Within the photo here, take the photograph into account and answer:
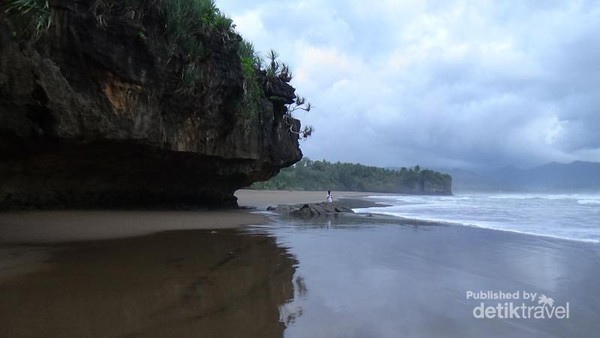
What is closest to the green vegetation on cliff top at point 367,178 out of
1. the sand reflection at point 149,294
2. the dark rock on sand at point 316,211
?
the dark rock on sand at point 316,211

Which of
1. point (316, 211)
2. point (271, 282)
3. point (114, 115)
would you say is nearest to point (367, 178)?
point (316, 211)

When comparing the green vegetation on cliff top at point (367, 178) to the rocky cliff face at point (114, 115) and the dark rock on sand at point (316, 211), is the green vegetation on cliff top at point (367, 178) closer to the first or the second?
the dark rock on sand at point (316, 211)

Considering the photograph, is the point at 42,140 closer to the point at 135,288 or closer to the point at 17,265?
the point at 17,265

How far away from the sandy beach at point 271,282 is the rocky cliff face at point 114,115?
9.41 feet

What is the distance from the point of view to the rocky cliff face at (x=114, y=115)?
433 inches

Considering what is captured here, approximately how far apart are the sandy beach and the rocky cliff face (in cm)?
287

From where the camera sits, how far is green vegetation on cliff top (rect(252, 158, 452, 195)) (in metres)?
107

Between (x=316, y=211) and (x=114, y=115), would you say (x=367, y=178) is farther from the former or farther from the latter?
(x=114, y=115)

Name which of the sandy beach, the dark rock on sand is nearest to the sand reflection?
the sandy beach

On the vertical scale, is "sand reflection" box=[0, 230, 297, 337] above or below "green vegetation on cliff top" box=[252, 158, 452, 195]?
below

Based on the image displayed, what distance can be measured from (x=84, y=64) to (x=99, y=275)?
30.6 ft

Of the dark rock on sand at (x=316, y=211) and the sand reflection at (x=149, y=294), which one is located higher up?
the dark rock on sand at (x=316, y=211)

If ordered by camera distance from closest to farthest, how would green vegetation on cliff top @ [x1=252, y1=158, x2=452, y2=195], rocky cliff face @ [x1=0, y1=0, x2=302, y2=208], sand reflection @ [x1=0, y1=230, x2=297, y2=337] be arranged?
sand reflection @ [x1=0, y1=230, x2=297, y2=337] → rocky cliff face @ [x1=0, y1=0, x2=302, y2=208] → green vegetation on cliff top @ [x1=252, y1=158, x2=452, y2=195]

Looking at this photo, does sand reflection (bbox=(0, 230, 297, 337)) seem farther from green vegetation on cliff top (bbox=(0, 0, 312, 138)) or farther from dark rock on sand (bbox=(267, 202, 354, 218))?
dark rock on sand (bbox=(267, 202, 354, 218))
